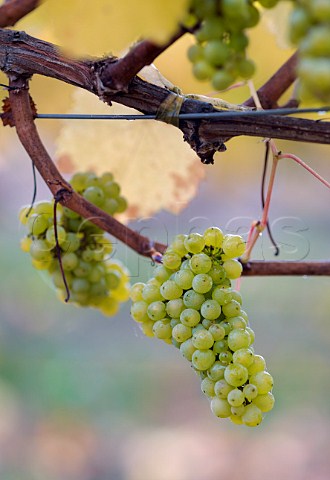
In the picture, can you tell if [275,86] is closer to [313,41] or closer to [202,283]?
[202,283]

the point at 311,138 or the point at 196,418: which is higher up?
the point at 311,138

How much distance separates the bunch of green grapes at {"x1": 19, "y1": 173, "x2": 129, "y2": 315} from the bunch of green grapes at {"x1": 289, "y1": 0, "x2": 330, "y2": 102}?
519 mm

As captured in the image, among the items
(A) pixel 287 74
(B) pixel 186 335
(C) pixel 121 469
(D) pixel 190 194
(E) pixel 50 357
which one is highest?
(A) pixel 287 74

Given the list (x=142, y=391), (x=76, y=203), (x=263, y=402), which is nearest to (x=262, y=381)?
(x=263, y=402)

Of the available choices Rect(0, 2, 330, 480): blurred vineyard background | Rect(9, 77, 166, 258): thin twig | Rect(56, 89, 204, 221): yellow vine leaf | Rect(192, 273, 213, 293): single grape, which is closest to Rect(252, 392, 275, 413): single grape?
Rect(192, 273, 213, 293): single grape

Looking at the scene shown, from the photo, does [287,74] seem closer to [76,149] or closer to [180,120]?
[180,120]

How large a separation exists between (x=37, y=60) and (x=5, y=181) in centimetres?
416

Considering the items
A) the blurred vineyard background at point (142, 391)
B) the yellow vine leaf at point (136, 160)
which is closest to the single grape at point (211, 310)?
the yellow vine leaf at point (136, 160)

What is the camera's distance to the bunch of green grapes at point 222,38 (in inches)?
15.8

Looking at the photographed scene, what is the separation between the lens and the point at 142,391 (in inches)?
140

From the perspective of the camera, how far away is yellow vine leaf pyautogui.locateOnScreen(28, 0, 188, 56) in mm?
404

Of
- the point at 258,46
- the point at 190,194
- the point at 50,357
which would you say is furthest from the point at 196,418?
the point at 258,46

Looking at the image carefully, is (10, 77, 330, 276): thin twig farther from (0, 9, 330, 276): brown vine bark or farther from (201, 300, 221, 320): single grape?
(201, 300, 221, 320): single grape

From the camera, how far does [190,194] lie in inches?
39.7
